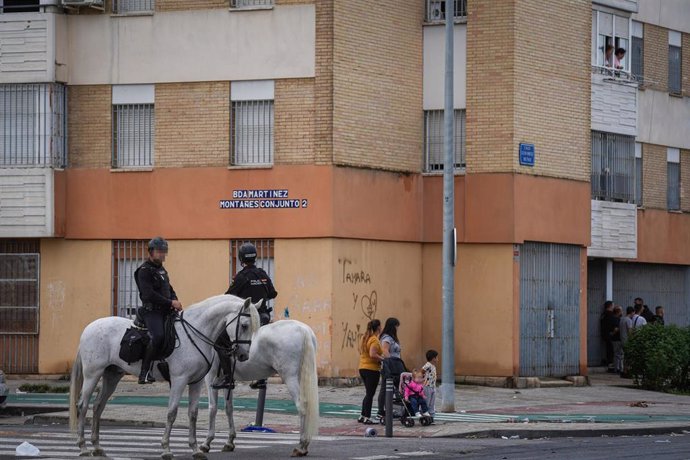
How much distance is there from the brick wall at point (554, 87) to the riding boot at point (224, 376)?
15.8 m

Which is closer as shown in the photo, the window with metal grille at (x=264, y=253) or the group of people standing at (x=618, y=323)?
the window with metal grille at (x=264, y=253)

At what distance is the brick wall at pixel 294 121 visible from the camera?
3231 centimetres

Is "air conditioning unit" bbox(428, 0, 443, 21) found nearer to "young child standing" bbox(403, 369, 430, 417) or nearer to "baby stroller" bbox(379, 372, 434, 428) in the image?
Result: "baby stroller" bbox(379, 372, 434, 428)

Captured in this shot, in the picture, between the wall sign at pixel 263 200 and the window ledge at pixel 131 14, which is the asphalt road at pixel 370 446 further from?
the window ledge at pixel 131 14

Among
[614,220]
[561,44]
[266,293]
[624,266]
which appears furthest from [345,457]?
[624,266]

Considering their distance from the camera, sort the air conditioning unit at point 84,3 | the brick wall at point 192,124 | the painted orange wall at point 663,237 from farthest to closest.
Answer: the painted orange wall at point 663,237 → the air conditioning unit at point 84,3 → the brick wall at point 192,124

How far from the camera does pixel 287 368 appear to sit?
771 inches

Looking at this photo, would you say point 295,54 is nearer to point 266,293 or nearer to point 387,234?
point 387,234

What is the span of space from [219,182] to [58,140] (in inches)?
158

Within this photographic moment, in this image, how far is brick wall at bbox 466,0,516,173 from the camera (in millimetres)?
33781

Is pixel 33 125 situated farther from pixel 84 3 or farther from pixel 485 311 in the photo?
pixel 485 311

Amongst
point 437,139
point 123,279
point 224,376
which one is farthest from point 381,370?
point 437,139

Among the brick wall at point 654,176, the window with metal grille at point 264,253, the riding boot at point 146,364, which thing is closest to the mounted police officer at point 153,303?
the riding boot at point 146,364

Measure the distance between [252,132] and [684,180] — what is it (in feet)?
54.0
